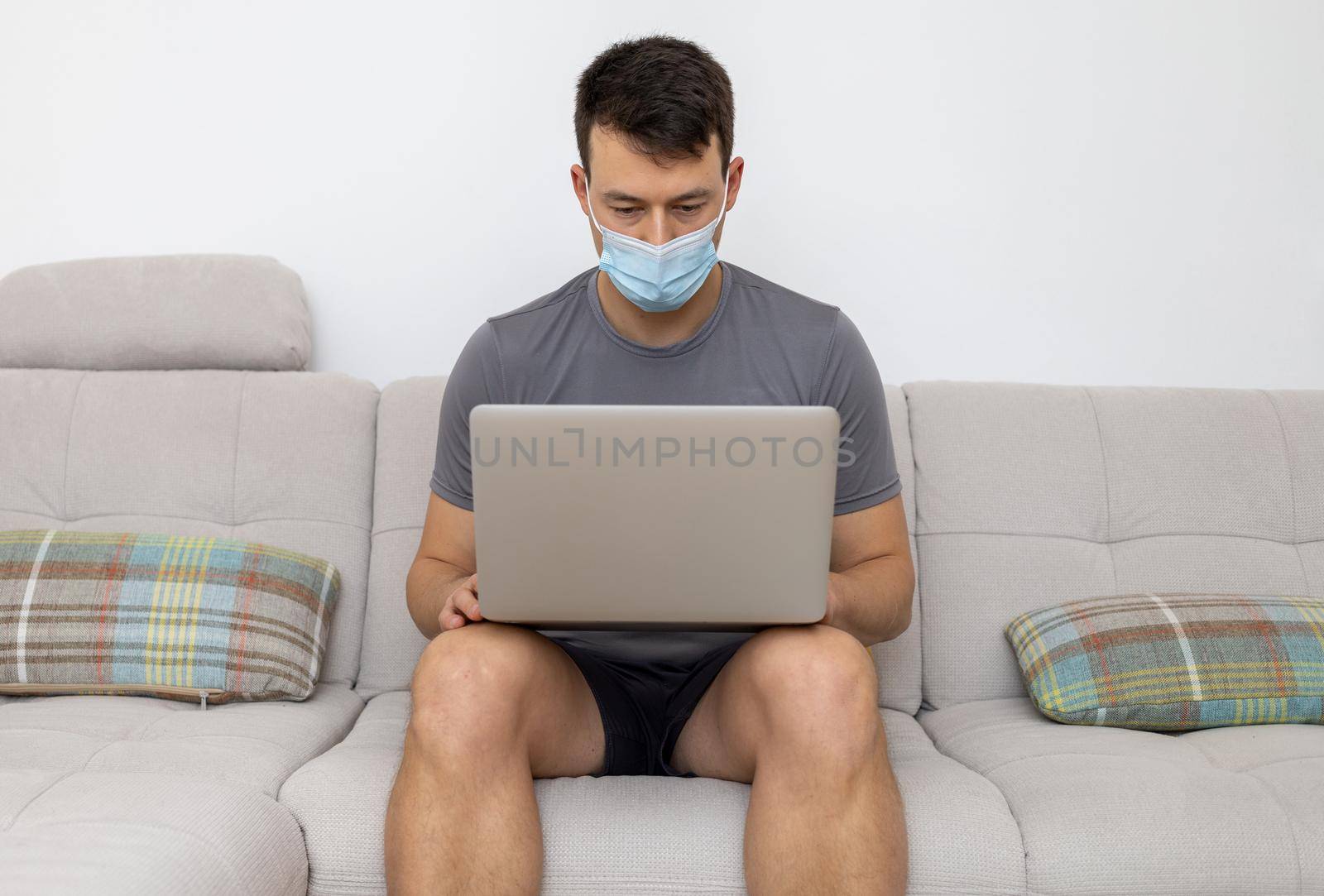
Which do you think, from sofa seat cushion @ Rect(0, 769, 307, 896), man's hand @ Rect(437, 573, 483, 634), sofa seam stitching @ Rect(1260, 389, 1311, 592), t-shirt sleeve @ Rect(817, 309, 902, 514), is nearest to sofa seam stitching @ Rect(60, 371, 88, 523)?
sofa seat cushion @ Rect(0, 769, 307, 896)

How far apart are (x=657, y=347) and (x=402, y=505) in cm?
63

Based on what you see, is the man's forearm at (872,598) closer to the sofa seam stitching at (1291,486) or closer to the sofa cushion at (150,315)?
the sofa seam stitching at (1291,486)

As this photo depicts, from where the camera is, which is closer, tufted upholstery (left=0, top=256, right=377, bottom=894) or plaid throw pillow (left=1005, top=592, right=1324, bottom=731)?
plaid throw pillow (left=1005, top=592, right=1324, bottom=731)

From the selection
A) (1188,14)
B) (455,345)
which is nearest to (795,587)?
(455,345)

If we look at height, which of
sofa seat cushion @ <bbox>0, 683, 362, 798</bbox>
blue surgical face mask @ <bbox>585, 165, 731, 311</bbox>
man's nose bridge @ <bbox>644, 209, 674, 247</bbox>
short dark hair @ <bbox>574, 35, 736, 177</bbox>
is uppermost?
short dark hair @ <bbox>574, 35, 736, 177</bbox>

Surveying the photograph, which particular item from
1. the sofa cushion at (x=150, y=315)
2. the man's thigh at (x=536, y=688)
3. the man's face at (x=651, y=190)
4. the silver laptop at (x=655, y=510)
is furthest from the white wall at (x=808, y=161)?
the silver laptop at (x=655, y=510)

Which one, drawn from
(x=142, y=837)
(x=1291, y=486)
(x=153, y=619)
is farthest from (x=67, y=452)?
(x=1291, y=486)

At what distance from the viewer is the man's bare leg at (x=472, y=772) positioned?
1114 millimetres

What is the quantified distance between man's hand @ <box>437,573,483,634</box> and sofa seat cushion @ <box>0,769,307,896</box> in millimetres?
288

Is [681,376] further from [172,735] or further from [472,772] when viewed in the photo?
[172,735]

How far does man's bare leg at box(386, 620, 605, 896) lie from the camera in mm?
1114

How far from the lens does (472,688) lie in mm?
1167

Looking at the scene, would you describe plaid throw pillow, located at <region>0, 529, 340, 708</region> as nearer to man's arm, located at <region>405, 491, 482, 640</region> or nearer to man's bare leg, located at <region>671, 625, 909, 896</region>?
man's arm, located at <region>405, 491, 482, 640</region>

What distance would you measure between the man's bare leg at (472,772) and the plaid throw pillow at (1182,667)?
81 cm
